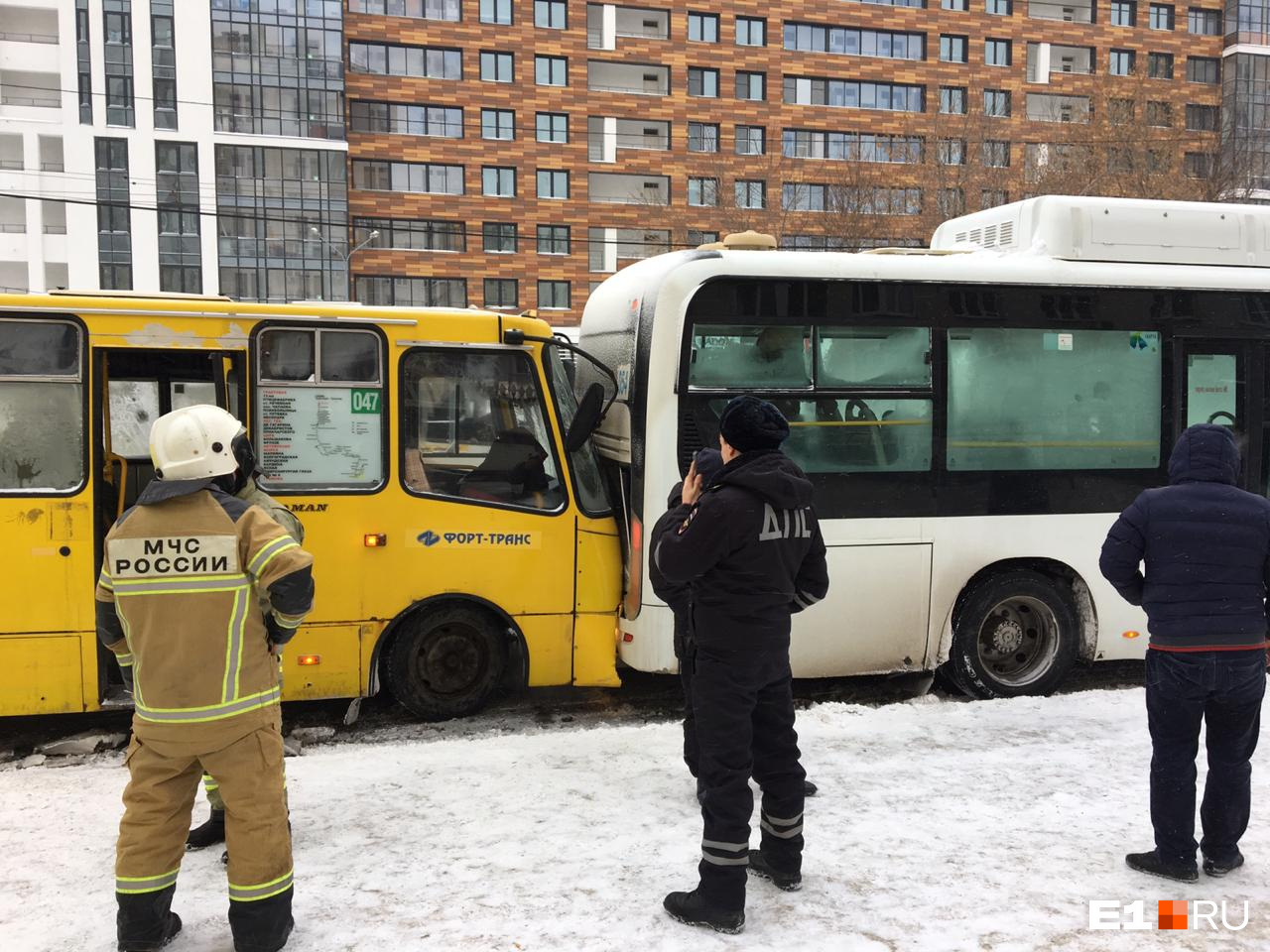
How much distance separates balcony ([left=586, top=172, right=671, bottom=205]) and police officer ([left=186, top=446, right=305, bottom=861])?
47592 mm

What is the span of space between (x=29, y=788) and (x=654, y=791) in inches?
127

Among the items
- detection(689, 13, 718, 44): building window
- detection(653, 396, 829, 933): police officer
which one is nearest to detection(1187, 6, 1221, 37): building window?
detection(689, 13, 718, 44): building window

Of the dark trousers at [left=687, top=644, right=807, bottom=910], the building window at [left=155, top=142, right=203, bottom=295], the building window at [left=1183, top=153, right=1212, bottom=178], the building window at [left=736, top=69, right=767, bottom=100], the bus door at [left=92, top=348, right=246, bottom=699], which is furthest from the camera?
the building window at [left=736, top=69, right=767, bottom=100]

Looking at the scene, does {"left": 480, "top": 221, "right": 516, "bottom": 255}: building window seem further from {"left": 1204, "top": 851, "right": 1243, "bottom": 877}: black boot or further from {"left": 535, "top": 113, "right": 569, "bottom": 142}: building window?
{"left": 1204, "top": 851, "right": 1243, "bottom": 877}: black boot

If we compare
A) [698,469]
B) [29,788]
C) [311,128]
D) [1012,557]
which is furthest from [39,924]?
[311,128]

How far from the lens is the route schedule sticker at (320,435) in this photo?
620 centimetres

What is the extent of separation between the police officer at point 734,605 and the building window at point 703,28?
52.0 metres

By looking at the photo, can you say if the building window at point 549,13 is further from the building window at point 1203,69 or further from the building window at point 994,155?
the building window at point 1203,69

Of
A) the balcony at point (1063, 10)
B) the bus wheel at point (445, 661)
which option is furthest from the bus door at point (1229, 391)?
the balcony at point (1063, 10)

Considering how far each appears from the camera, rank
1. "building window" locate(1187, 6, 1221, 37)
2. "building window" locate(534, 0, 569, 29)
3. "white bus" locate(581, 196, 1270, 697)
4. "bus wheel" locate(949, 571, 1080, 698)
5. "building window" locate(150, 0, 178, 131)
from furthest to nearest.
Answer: "building window" locate(1187, 6, 1221, 37) < "building window" locate(534, 0, 569, 29) < "building window" locate(150, 0, 178, 131) < "bus wheel" locate(949, 571, 1080, 698) < "white bus" locate(581, 196, 1270, 697)

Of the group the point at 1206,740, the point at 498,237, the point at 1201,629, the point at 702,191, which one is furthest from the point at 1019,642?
the point at 498,237

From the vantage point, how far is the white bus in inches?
259

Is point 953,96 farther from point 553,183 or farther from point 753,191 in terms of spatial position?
point 553,183

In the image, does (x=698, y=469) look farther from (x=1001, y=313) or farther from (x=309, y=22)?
(x=309, y=22)
